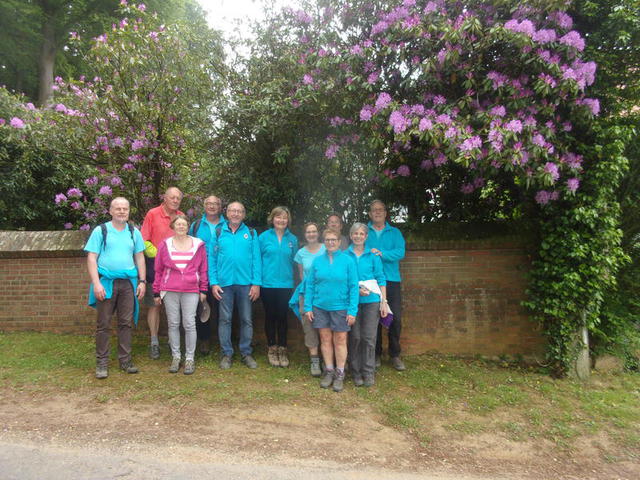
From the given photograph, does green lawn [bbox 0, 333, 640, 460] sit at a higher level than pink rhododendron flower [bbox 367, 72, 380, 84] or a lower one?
lower

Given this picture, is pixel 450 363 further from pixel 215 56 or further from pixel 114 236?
pixel 215 56

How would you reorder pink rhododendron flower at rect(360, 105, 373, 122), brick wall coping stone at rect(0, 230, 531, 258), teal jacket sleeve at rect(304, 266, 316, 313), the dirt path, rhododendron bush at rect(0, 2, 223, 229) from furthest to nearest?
rhododendron bush at rect(0, 2, 223, 229) → brick wall coping stone at rect(0, 230, 531, 258) → pink rhododendron flower at rect(360, 105, 373, 122) → teal jacket sleeve at rect(304, 266, 316, 313) → the dirt path

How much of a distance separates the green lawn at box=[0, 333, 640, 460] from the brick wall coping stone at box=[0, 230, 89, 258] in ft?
4.34

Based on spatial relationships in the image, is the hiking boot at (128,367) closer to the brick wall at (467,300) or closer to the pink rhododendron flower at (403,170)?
the brick wall at (467,300)

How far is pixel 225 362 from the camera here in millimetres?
4934

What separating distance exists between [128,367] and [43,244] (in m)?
2.70

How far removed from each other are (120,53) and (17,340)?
4118mm

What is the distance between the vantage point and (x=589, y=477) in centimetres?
330

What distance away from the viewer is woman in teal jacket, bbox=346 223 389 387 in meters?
4.61

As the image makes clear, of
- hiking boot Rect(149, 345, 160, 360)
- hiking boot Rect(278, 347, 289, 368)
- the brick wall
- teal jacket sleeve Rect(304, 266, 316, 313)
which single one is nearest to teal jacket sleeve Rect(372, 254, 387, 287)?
teal jacket sleeve Rect(304, 266, 316, 313)

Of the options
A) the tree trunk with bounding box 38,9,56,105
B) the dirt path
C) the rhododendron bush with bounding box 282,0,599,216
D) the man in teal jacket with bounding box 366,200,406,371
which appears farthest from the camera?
the tree trunk with bounding box 38,9,56,105

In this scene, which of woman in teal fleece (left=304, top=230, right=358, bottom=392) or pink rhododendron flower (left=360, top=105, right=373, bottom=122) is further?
pink rhododendron flower (left=360, top=105, right=373, bottom=122)

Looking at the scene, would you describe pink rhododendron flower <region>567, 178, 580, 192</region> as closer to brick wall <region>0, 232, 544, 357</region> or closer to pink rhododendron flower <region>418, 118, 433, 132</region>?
brick wall <region>0, 232, 544, 357</region>

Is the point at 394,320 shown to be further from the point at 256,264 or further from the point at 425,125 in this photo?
the point at 425,125
